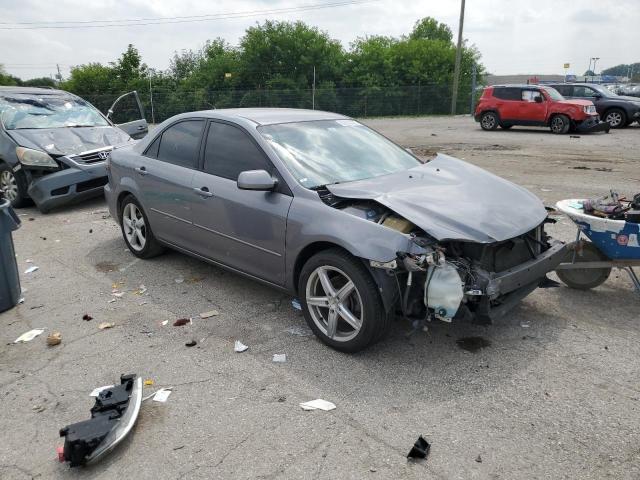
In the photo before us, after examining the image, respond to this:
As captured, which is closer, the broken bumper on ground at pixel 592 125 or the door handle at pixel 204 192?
the door handle at pixel 204 192

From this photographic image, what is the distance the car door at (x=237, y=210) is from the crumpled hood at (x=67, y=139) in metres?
4.87

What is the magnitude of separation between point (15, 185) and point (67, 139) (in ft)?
3.70

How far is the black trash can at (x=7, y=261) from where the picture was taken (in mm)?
4750

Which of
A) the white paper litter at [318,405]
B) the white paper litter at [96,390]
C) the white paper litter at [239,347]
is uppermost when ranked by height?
the white paper litter at [318,405]

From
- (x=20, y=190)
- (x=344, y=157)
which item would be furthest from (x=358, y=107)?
(x=344, y=157)

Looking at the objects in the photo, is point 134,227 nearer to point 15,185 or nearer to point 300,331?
point 300,331

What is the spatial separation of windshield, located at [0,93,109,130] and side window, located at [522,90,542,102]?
15.0 m

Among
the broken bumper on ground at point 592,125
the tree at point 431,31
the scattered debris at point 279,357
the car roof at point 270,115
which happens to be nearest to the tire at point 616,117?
the broken bumper on ground at point 592,125

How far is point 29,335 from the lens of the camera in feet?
14.4

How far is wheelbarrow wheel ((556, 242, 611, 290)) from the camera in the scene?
15.3 feet


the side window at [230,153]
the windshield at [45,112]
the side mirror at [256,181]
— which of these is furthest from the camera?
the windshield at [45,112]

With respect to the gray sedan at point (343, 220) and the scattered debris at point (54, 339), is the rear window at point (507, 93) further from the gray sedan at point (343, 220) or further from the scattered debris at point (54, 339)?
the scattered debris at point (54, 339)

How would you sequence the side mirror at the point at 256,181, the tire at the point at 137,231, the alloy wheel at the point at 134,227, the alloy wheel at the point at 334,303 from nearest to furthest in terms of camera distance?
the alloy wheel at the point at 334,303, the side mirror at the point at 256,181, the tire at the point at 137,231, the alloy wheel at the point at 134,227

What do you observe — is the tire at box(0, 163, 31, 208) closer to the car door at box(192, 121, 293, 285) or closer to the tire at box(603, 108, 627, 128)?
the car door at box(192, 121, 293, 285)
